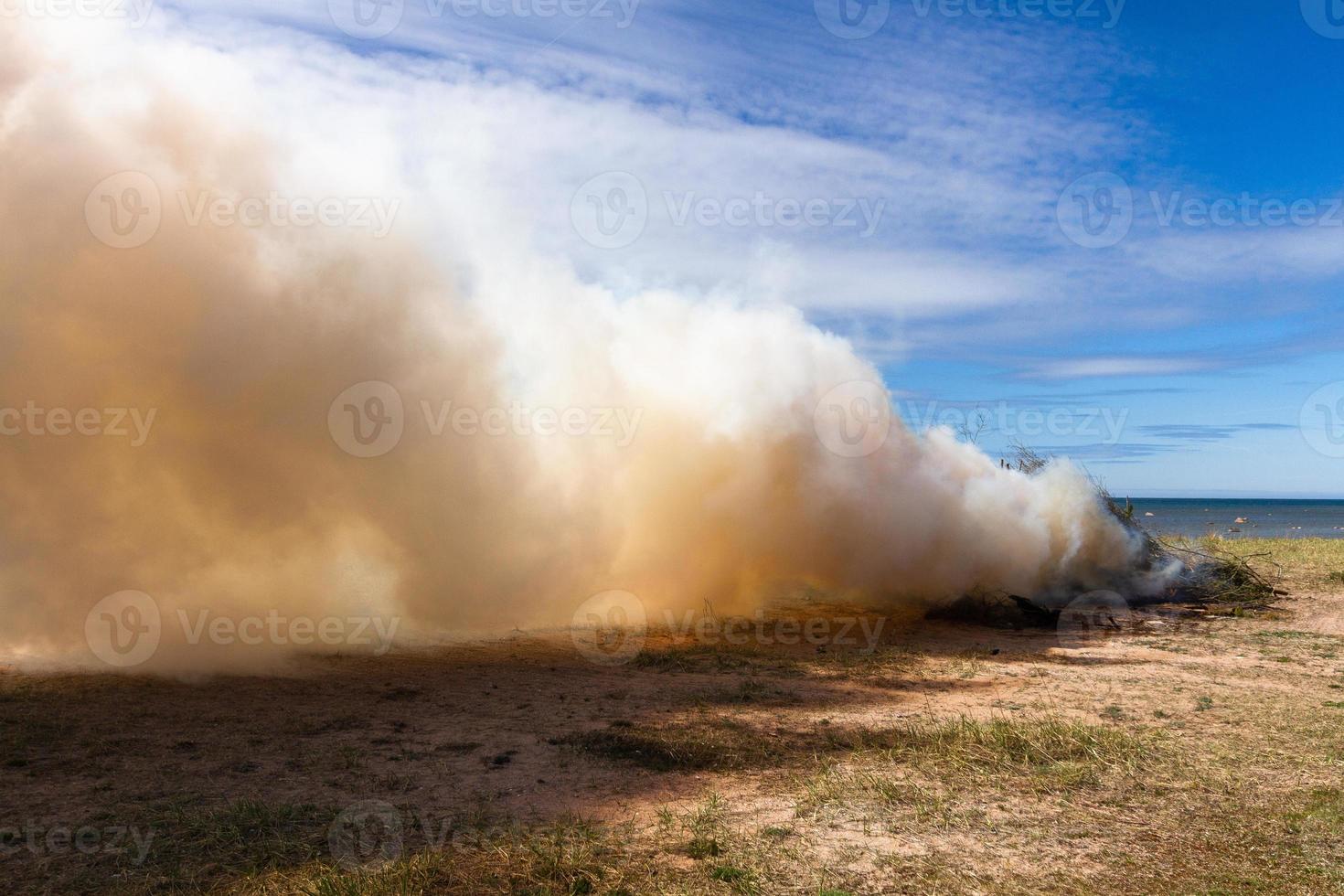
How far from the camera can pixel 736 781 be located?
9.10 metres
